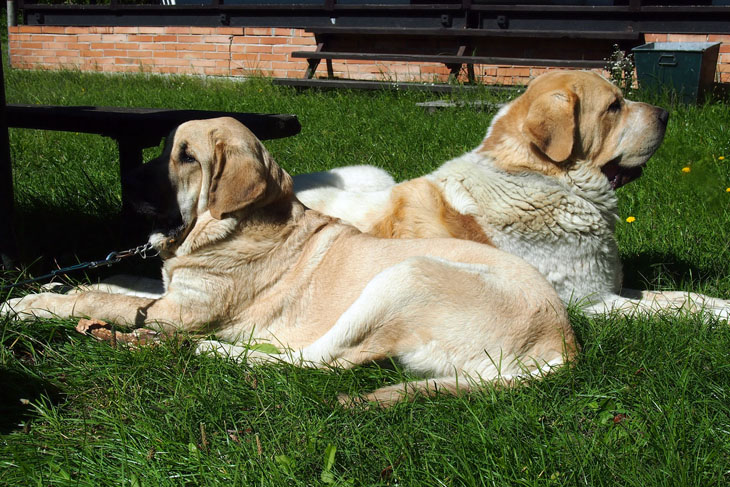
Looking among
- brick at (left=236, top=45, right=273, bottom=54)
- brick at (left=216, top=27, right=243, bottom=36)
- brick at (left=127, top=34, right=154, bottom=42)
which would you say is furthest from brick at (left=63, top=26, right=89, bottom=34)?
brick at (left=236, top=45, right=273, bottom=54)

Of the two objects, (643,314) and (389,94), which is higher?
(389,94)

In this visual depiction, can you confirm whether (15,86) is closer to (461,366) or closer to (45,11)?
(45,11)

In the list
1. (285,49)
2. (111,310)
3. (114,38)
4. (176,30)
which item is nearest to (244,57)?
(285,49)

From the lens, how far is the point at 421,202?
4172mm

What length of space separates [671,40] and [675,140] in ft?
15.8

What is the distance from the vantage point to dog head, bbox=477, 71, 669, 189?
3.92m

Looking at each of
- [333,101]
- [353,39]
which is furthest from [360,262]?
Result: [353,39]

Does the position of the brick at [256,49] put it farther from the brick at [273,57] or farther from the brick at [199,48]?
the brick at [199,48]

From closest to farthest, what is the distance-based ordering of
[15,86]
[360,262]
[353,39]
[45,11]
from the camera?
[360,262] → [15,86] → [353,39] → [45,11]

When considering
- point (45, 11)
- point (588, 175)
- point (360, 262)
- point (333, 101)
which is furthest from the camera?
point (45, 11)

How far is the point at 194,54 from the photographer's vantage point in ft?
48.4

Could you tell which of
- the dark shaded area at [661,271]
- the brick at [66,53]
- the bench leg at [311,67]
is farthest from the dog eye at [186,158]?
the brick at [66,53]

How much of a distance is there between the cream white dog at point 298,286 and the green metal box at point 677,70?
261 inches

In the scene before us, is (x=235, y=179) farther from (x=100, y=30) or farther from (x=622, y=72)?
(x=100, y=30)
